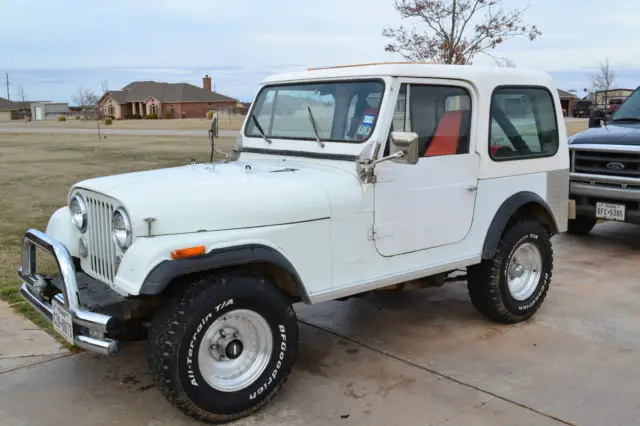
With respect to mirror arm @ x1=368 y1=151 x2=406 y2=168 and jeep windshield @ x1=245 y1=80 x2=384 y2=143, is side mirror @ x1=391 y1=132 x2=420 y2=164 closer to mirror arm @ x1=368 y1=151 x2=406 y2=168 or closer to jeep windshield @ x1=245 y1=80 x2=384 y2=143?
mirror arm @ x1=368 y1=151 x2=406 y2=168

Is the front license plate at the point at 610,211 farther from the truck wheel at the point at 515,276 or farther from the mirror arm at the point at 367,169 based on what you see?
the mirror arm at the point at 367,169

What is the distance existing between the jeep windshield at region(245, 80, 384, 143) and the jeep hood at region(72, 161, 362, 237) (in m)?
0.34

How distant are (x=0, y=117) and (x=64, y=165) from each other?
81603 millimetres

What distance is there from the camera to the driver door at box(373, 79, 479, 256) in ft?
13.4

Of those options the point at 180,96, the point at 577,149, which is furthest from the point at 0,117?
the point at 577,149

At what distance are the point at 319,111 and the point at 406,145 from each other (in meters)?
0.89

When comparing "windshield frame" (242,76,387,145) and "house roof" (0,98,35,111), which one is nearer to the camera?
"windshield frame" (242,76,387,145)

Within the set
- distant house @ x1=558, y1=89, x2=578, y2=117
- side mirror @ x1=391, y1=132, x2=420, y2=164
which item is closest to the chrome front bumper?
side mirror @ x1=391, y1=132, x2=420, y2=164

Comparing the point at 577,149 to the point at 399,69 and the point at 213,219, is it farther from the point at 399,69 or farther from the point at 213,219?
the point at 213,219

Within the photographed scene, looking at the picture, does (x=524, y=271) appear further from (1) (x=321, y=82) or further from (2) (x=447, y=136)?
(1) (x=321, y=82)

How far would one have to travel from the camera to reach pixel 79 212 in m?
3.88

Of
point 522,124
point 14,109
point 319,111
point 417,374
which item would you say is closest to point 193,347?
point 417,374

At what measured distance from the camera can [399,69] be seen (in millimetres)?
4168

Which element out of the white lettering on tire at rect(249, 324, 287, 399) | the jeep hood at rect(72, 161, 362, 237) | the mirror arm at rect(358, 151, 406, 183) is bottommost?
the white lettering on tire at rect(249, 324, 287, 399)
